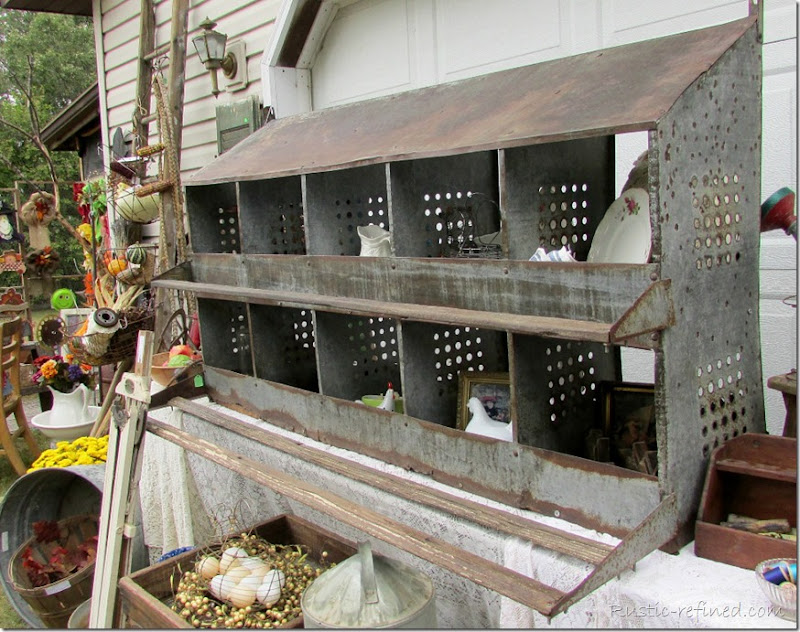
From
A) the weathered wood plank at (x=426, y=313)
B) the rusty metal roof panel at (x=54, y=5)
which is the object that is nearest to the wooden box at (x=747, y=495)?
the weathered wood plank at (x=426, y=313)

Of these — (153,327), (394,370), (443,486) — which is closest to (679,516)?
(443,486)

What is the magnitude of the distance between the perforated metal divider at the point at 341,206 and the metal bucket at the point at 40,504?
1.82 metres

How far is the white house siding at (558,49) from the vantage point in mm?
2869

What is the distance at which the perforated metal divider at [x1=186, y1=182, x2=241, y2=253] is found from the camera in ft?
12.0

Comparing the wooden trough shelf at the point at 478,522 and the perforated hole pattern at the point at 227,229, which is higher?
the perforated hole pattern at the point at 227,229

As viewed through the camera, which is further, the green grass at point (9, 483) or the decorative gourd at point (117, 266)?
the decorative gourd at point (117, 266)

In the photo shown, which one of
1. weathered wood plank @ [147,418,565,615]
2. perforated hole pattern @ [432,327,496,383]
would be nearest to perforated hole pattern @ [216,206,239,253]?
weathered wood plank @ [147,418,565,615]

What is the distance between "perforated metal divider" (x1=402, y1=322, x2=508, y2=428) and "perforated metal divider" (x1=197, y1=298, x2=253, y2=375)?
50.9 inches

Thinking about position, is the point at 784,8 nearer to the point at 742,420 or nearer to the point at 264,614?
the point at 742,420

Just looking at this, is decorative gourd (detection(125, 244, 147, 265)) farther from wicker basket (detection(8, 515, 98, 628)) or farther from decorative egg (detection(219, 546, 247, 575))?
decorative egg (detection(219, 546, 247, 575))

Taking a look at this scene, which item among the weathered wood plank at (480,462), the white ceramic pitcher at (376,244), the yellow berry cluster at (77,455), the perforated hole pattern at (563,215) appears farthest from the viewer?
the yellow berry cluster at (77,455)

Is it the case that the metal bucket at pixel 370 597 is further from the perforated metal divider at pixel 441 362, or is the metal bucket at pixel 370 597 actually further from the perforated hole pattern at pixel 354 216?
the perforated hole pattern at pixel 354 216

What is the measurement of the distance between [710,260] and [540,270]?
0.45 metres

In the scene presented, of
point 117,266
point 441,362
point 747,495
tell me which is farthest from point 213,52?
point 747,495
